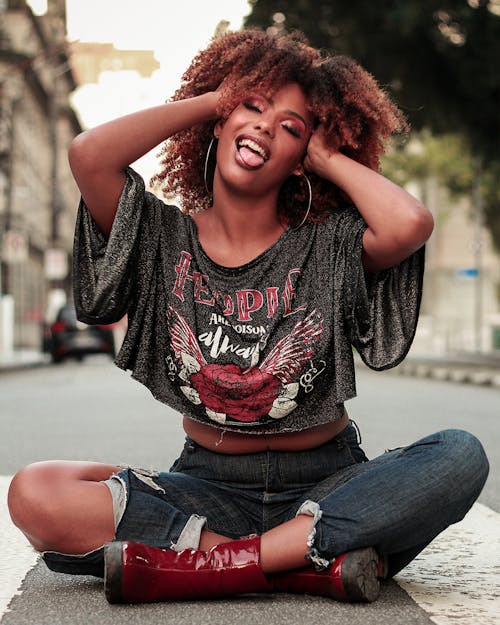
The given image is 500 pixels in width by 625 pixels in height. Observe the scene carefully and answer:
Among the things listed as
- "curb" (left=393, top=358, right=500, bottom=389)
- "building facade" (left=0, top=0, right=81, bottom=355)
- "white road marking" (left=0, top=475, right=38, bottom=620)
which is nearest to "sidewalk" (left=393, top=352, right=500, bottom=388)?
"curb" (left=393, top=358, right=500, bottom=389)

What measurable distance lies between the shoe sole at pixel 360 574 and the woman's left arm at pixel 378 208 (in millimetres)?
854

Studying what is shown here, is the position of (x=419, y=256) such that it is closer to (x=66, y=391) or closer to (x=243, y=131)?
(x=243, y=131)

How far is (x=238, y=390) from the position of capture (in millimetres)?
3592

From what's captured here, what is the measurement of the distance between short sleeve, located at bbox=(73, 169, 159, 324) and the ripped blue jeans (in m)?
0.48

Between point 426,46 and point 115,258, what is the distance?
17552 millimetres

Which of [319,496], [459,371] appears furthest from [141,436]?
[459,371]

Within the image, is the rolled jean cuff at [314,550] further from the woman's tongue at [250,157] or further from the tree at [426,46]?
the tree at [426,46]

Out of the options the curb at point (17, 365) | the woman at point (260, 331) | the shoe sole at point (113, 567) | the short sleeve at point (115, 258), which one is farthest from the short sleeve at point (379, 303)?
the curb at point (17, 365)

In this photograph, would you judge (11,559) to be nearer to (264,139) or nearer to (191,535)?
(191,535)

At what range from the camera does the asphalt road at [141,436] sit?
323 centimetres

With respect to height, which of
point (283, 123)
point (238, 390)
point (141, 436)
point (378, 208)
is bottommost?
point (141, 436)

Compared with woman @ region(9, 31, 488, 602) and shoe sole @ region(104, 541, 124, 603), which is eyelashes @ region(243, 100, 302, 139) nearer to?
woman @ region(9, 31, 488, 602)

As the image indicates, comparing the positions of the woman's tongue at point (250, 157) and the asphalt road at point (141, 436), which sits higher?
the woman's tongue at point (250, 157)

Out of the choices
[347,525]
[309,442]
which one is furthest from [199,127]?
[347,525]
